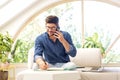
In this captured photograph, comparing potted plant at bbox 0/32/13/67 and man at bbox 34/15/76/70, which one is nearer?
man at bbox 34/15/76/70

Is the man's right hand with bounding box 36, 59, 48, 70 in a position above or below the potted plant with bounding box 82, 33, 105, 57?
below

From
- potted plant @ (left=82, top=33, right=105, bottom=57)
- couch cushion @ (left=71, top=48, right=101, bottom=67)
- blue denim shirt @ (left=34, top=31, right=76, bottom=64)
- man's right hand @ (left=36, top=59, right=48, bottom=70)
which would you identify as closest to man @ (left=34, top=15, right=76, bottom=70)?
blue denim shirt @ (left=34, top=31, right=76, bottom=64)

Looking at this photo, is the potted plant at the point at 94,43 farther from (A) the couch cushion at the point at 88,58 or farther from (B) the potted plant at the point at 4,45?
(B) the potted plant at the point at 4,45

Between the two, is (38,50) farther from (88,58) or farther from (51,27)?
(88,58)

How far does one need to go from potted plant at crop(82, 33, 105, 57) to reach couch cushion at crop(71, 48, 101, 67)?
1153 millimetres

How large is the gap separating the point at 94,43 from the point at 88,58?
50.1 inches

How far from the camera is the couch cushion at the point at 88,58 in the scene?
361 cm

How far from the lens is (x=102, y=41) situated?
5117 mm

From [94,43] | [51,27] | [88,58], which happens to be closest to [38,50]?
[51,27]

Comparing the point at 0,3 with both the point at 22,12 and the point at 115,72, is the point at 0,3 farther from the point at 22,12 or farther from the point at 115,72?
the point at 115,72

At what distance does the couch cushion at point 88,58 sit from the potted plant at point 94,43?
3.78ft

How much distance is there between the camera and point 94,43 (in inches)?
192

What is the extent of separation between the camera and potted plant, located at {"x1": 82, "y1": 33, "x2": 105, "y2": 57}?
16.0 feet

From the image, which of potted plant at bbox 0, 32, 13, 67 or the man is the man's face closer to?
the man
